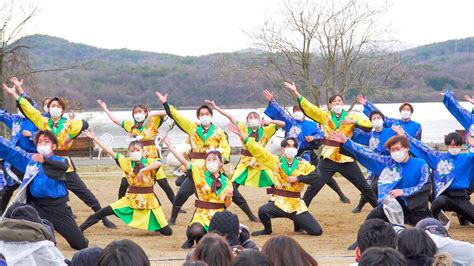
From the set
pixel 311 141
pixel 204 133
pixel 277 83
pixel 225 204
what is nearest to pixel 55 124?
pixel 204 133

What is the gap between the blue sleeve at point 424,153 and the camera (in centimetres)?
1049

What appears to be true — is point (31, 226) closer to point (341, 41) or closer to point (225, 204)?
point (225, 204)

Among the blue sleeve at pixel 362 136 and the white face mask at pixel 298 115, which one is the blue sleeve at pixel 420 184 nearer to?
the blue sleeve at pixel 362 136

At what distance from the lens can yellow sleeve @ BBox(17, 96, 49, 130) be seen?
10906mm

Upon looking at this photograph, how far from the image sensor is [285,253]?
5.27 meters

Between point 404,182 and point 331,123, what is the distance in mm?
2454

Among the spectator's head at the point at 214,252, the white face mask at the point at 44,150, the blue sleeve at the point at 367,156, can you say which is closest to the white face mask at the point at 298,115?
the blue sleeve at the point at 367,156

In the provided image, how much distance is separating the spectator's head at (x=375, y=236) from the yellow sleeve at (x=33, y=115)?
236 inches

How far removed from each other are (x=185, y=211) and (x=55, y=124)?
9.11 ft

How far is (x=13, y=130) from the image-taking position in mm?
11484

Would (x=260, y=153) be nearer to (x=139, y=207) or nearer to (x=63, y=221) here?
(x=139, y=207)

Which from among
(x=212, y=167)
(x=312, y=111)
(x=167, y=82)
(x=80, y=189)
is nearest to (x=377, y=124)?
(x=312, y=111)

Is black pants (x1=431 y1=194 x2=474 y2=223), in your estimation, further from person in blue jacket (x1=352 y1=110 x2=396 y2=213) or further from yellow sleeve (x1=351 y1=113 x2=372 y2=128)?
yellow sleeve (x1=351 y1=113 x2=372 y2=128)

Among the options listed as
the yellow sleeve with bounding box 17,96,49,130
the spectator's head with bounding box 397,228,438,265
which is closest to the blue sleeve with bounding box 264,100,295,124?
the yellow sleeve with bounding box 17,96,49,130
